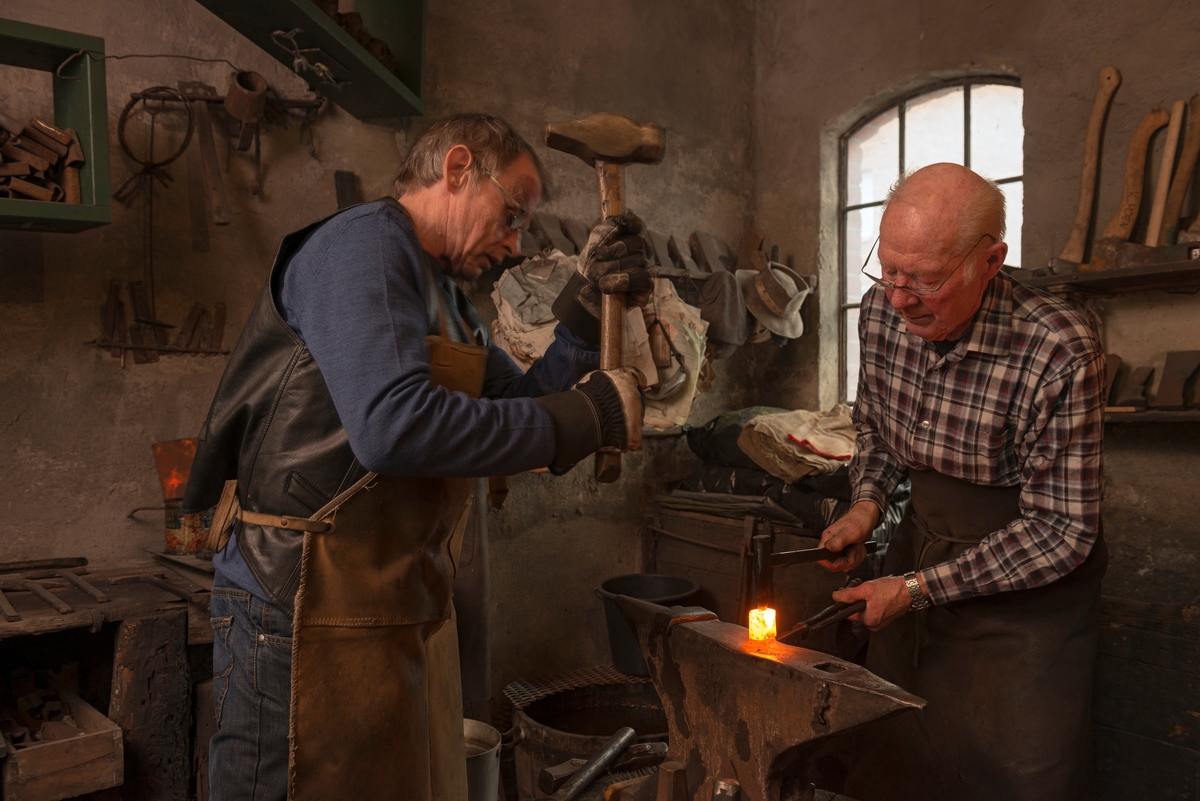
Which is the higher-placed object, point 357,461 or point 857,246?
point 857,246

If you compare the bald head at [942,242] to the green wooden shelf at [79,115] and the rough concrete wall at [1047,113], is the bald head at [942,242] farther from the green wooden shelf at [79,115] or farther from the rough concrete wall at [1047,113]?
the green wooden shelf at [79,115]

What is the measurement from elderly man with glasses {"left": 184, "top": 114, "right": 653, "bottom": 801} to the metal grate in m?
2.15

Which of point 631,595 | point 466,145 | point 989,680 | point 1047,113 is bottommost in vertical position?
point 631,595

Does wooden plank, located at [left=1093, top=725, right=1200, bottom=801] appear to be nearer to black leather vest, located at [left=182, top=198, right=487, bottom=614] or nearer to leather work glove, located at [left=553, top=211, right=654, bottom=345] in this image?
leather work glove, located at [left=553, top=211, right=654, bottom=345]

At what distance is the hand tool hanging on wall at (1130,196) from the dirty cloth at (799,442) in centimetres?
133

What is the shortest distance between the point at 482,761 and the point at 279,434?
1589mm

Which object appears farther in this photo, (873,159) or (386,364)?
(873,159)

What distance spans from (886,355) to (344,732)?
1826mm

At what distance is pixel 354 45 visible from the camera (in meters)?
3.23

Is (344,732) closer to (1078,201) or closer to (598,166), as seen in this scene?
(598,166)

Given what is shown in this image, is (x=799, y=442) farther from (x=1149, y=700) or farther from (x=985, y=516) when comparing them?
(x=985, y=516)

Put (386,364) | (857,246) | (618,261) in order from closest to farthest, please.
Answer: (386,364) < (618,261) < (857,246)

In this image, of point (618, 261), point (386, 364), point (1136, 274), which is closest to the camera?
point (386, 364)

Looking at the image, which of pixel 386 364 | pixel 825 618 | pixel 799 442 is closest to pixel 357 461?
pixel 386 364
